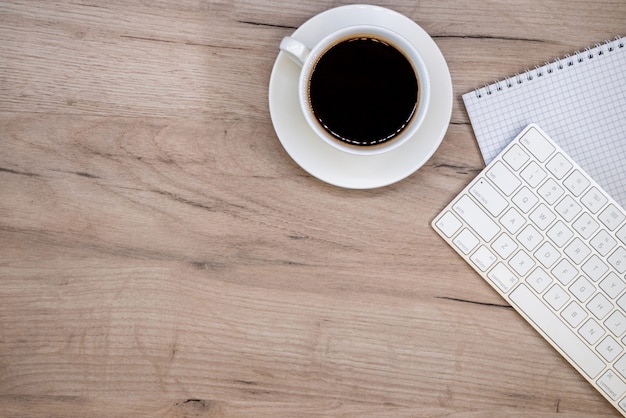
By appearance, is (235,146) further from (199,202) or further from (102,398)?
(102,398)

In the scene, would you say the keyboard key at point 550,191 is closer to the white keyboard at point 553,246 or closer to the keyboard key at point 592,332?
the white keyboard at point 553,246

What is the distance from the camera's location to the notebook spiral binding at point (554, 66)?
82 cm

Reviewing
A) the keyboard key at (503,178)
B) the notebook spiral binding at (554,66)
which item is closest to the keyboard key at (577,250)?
the keyboard key at (503,178)

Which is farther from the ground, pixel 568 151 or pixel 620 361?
pixel 568 151

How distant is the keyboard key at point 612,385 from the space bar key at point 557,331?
12mm

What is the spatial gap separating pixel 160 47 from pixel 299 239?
1.04 ft

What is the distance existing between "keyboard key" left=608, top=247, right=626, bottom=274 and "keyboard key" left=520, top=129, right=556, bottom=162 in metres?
0.16

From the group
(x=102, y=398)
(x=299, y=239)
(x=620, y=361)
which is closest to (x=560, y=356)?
(x=620, y=361)

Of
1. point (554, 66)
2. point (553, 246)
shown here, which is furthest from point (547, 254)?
point (554, 66)

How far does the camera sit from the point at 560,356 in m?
0.83

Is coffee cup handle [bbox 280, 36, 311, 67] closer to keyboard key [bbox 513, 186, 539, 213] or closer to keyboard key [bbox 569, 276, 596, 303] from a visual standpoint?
keyboard key [bbox 513, 186, 539, 213]

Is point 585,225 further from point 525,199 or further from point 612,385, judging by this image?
point 612,385

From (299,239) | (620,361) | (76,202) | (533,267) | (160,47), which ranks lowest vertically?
(620,361)

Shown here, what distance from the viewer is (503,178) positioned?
816 mm
